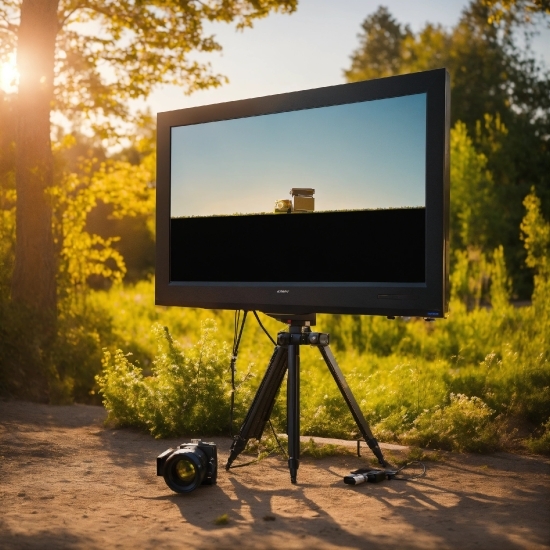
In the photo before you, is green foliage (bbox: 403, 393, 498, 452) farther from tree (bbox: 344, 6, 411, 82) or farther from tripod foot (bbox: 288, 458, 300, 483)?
tree (bbox: 344, 6, 411, 82)

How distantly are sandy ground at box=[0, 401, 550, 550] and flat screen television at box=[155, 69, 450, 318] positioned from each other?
3.06ft

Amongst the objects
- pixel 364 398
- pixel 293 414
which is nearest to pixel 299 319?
pixel 293 414

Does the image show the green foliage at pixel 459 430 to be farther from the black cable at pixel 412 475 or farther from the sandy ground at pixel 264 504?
the black cable at pixel 412 475

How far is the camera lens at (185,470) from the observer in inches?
160

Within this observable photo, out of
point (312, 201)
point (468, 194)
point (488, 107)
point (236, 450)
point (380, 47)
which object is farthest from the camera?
point (380, 47)

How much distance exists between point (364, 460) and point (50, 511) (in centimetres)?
190

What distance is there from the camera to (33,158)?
7.76 meters

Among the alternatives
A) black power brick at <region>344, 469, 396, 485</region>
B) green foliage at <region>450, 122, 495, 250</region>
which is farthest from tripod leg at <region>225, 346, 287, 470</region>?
green foliage at <region>450, 122, 495, 250</region>

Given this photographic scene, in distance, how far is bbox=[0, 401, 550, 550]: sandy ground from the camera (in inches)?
129

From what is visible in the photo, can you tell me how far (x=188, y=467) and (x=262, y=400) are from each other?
0.67 metres

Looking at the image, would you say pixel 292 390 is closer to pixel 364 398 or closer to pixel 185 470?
pixel 185 470

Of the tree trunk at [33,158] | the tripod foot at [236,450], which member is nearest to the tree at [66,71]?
the tree trunk at [33,158]

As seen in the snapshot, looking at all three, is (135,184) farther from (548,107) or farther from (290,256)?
(548,107)

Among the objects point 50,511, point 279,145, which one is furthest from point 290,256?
point 50,511
